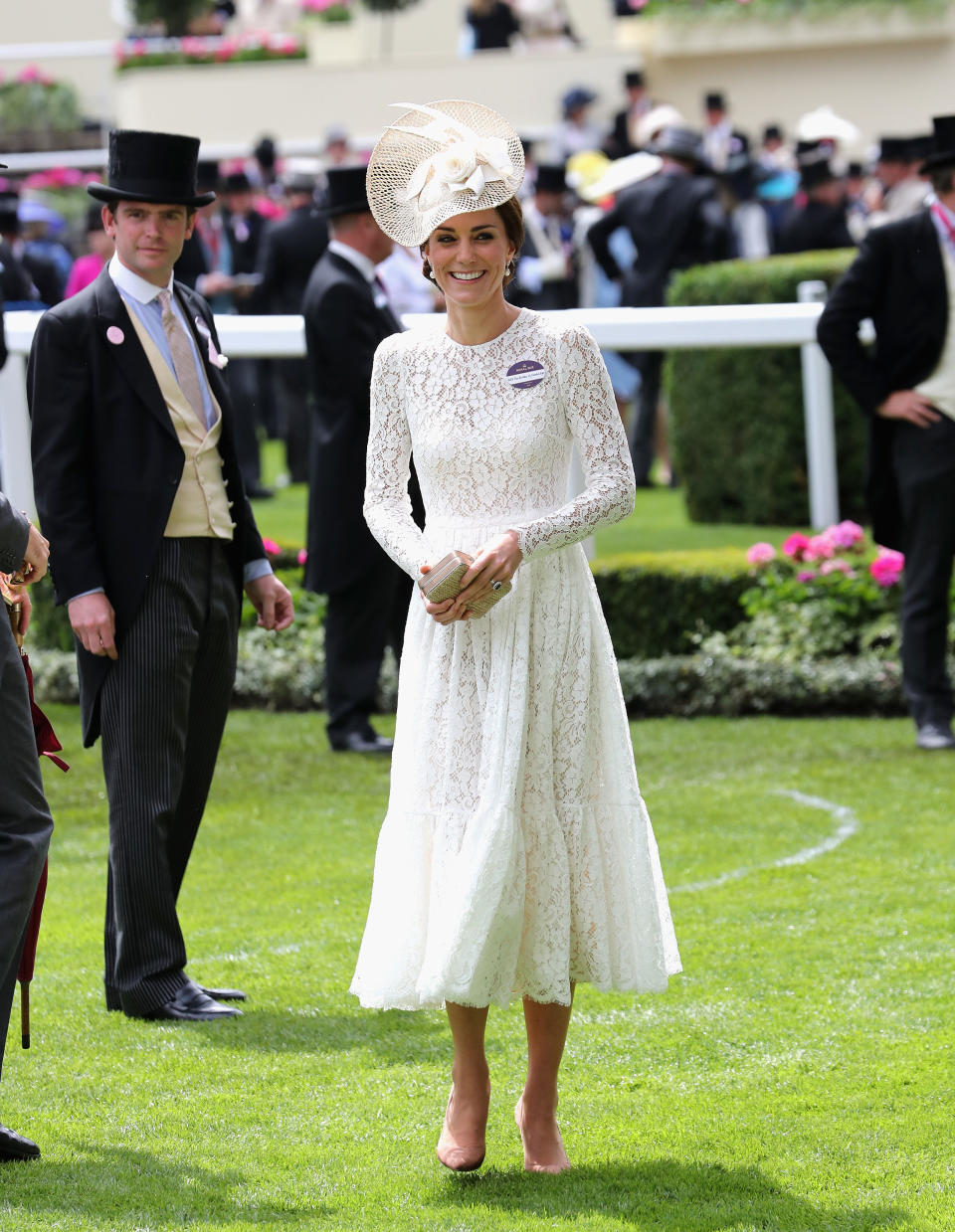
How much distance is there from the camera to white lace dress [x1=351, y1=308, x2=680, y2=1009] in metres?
3.91

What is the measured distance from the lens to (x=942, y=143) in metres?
7.62

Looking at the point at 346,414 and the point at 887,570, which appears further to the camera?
the point at 887,570

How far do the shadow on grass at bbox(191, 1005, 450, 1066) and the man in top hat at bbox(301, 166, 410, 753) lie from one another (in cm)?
316

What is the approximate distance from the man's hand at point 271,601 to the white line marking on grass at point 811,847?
1.48m

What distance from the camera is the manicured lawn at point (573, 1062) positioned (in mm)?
3840

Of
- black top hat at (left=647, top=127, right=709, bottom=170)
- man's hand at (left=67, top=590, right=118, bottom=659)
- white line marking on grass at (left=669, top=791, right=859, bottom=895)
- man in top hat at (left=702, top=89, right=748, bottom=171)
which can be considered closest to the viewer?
man's hand at (left=67, top=590, right=118, bottom=659)

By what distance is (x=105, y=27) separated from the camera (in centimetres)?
3981

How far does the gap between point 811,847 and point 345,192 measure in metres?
3.20

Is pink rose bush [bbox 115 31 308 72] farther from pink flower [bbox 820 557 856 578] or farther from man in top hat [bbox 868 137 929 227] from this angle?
pink flower [bbox 820 557 856 578]

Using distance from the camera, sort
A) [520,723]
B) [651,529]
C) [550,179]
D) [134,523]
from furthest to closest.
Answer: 1. [550,179]
2. [651,529]
3. [134,523]
4. [520,723]

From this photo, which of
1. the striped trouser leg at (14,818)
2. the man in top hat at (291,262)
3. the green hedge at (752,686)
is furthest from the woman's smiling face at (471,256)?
the man in top hat at (291,262)

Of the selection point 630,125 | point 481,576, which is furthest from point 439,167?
point 630,125

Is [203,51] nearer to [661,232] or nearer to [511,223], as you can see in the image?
[661,232]

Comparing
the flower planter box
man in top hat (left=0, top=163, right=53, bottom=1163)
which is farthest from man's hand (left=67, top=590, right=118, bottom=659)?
the flower planter box
